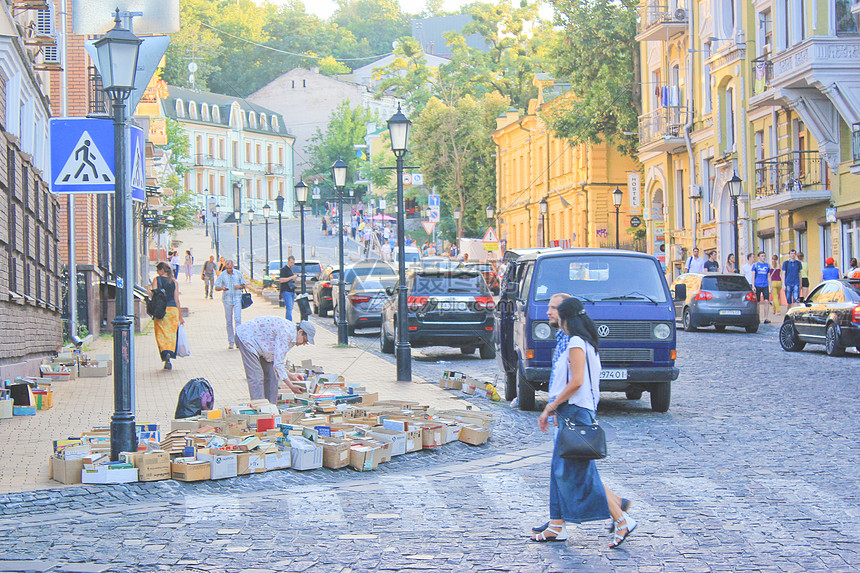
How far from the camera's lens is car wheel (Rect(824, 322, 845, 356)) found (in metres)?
21.4

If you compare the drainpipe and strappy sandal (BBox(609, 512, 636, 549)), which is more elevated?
the drainpipe

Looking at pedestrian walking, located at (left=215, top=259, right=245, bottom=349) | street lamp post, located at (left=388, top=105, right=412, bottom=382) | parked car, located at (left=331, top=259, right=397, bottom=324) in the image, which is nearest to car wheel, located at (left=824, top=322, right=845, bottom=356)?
street lamp post, located at (left=388, top=105, right=412, bottom=382)

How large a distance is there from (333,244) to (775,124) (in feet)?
177

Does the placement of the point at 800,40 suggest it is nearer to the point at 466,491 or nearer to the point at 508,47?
the point at 466,491

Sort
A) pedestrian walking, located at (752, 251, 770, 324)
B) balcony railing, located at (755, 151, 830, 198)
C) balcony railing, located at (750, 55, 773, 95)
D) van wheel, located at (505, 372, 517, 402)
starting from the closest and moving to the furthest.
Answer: van wheel, located at (505, 372, 517, 402)
pedestrian walking, located at (752, 251, 770, 324)
balcony railing, located at (755, 151, 830, 198)
balcony railing, located at (750, 55, 773, 95)

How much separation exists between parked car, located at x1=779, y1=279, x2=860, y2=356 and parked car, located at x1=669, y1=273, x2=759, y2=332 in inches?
206

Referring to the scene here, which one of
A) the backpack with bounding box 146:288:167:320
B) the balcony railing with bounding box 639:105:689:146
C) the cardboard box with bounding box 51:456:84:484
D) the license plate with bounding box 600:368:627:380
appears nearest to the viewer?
the cardboard box with bounding box 51:456:84:484

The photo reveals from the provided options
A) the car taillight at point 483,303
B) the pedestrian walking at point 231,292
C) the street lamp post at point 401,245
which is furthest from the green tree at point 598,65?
the street lamp post at point 401,245

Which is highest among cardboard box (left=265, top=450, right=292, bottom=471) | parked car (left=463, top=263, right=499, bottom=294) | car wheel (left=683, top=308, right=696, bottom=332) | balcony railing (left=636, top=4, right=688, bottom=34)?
balcony railing (left=636, top=4, right=688, bottom=34)

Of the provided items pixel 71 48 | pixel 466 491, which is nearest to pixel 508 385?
pixel 466 491

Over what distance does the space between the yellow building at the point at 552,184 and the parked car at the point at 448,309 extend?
32740 mm

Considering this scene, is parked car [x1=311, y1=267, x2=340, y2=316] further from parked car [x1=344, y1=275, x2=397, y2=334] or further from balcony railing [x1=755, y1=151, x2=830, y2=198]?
balcony railing [x1=755, y1=151, x2=830, y2=198]

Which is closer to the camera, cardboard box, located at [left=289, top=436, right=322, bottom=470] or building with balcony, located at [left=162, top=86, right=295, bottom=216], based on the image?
cardboard box, located at [left=289, top=436, right=322, bottom=470]

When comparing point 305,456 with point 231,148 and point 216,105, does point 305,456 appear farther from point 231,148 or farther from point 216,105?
point 231,148
